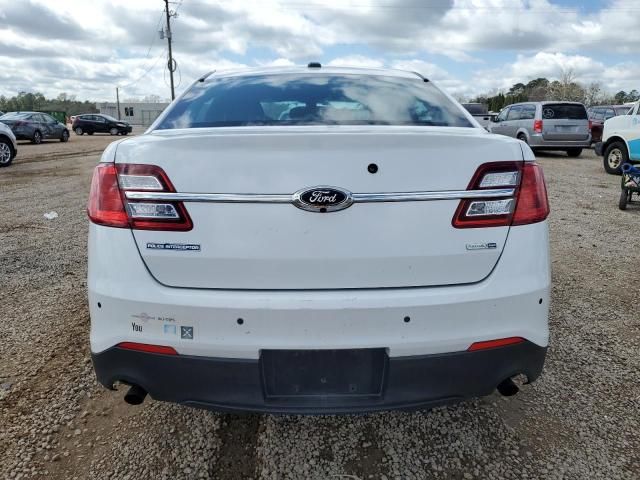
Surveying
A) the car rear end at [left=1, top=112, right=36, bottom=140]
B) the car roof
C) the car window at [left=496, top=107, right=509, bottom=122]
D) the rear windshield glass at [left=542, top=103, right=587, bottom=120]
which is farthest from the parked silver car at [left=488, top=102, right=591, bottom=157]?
the car rear end at [left=1, top=112, right=36, bottom=140]

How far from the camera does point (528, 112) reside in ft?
53.2

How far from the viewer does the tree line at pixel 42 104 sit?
247 feet

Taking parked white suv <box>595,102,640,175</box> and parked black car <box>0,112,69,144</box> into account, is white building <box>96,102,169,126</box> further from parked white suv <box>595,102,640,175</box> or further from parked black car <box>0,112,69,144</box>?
parked white suv <box>595,102,640,175</box>

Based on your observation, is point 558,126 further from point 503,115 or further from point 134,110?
point 134,110

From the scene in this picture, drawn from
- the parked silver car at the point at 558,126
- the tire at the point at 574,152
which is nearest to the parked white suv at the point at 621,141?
the parked silver car at the point at 558,126

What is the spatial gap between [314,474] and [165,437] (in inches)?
28.3

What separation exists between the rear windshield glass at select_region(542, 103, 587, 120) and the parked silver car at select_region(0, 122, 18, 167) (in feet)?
49.7

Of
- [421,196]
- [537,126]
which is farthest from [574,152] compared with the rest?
[421,196]

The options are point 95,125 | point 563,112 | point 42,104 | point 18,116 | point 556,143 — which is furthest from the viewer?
point 42,104

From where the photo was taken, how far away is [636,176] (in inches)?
292

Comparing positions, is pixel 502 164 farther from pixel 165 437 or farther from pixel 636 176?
pixel 636 176

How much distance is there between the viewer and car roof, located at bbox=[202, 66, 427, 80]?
2822 millimetres

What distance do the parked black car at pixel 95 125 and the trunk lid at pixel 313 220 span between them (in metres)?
34.9

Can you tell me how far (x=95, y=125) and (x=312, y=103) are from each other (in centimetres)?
3477
